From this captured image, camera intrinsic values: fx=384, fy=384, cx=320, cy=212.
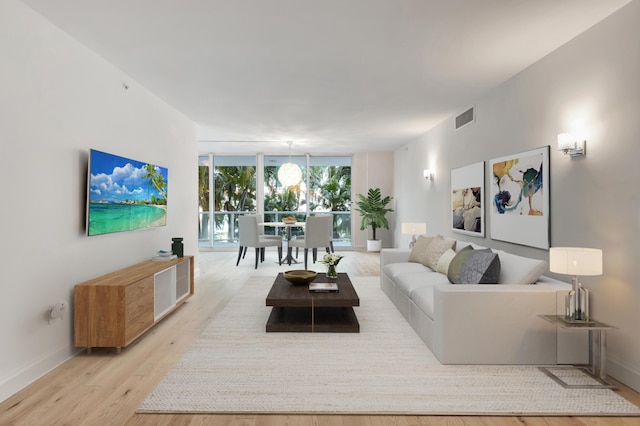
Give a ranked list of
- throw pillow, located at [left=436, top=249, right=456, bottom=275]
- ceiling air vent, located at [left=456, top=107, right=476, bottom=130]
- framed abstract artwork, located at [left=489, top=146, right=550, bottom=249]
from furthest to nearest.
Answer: ceiling air vent, located at [left=456, top=107, right=476, bottom=130] < throw pillow, located at [left=436, top=249, right=456, bottom=275] < framed abstract artwork, located at [left=489, top=146, right=550, bottom=249]

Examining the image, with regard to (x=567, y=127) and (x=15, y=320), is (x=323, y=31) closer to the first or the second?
(x=567, y=127)

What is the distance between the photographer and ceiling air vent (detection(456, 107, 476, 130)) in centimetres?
498

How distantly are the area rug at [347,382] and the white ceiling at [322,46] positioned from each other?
8.37 ft

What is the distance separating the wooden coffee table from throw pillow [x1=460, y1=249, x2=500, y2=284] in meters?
1.05

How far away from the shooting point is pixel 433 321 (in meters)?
3.15

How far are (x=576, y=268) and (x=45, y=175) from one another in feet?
12.5

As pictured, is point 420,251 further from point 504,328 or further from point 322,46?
point 322,46

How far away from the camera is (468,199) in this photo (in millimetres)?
5062

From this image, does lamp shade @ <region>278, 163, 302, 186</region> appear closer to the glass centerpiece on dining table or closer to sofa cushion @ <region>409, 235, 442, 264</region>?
sofa cushion @ <region>409, 235, 442, 264</region>

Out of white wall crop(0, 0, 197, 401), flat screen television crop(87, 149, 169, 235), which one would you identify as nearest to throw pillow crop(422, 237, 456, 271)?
flat screen television crop(87, 149, 169, 235)

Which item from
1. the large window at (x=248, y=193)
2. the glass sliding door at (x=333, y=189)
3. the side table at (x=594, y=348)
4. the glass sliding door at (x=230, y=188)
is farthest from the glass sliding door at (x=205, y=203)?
the side table at (x=594, y=348)

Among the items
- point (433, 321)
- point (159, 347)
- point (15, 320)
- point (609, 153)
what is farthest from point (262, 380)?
point (609, 153)

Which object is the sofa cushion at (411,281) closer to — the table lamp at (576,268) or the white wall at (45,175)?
the table lamp at (576,268)

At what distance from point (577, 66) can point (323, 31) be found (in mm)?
2037
